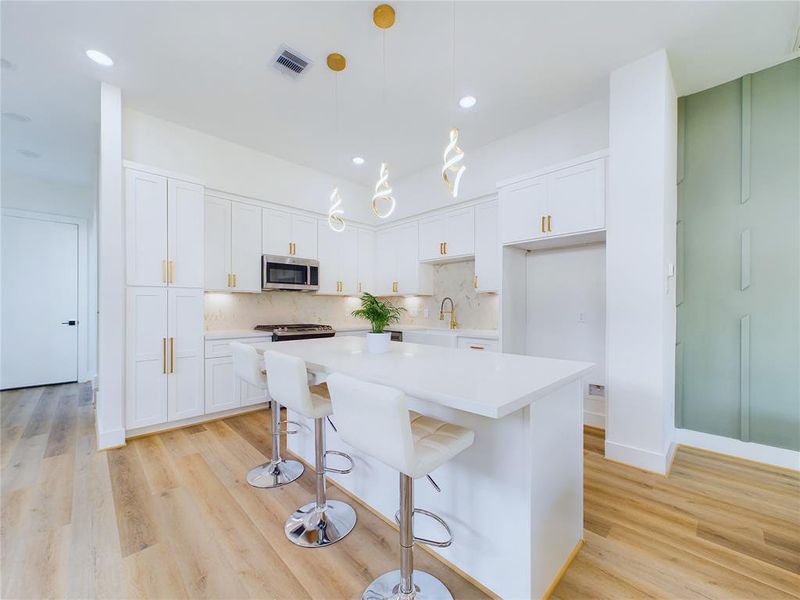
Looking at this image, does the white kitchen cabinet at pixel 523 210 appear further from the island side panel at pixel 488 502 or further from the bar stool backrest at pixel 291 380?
the bar stool backrest at pixel 291 380

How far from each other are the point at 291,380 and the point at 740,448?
138 inches

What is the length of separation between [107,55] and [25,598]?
11.1 ft

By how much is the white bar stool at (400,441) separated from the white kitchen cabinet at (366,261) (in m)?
3.80

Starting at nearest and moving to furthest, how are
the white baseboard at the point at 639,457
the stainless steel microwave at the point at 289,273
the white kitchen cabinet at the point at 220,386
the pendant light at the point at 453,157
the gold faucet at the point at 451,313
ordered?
the pendant light at the point at 453,157
the white baseboard at the point at 639,457
the white kitchen cabinet at the point at 220,386
the stainless steel microwave at the point at 289,273
the gold faucet at the point at 451,313

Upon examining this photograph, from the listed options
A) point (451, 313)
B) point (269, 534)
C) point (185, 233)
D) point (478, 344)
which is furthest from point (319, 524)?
point (451, 313)

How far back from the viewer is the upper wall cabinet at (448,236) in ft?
13.4

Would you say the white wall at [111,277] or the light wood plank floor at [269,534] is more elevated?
the white wall at [111,277]

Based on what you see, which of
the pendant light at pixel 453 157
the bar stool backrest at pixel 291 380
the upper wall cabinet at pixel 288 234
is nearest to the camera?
the bar stool backrest at pixel 291 380

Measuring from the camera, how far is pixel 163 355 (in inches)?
125

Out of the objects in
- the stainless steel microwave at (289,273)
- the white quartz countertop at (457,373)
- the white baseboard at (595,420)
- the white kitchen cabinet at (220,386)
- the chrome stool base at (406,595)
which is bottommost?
Result: the chrome stool base at (406,595)

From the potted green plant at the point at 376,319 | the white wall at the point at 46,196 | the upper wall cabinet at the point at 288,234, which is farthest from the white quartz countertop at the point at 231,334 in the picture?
the white wall at the point at 46,196

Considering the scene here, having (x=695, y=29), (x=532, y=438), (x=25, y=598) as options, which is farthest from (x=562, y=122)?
(x=25, y=598)

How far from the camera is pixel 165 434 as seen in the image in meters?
3.18

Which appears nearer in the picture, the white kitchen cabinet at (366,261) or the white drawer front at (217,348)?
the white drawer front at (217,348)
